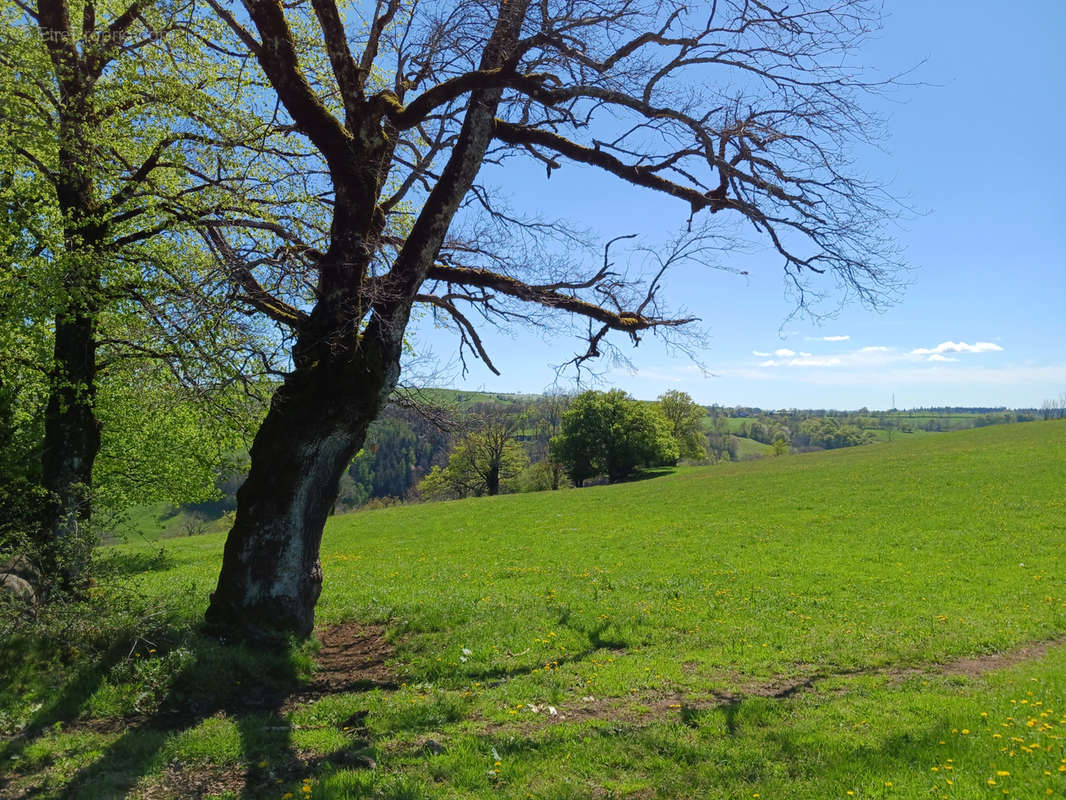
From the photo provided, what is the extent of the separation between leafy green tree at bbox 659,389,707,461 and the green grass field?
54240 mm

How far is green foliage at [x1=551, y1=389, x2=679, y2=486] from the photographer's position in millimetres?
58531

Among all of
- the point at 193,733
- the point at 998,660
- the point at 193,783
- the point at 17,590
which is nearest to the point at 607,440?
the point at 998,660

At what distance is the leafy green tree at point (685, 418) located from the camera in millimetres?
70688

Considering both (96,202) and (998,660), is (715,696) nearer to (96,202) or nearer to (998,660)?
(998,660)

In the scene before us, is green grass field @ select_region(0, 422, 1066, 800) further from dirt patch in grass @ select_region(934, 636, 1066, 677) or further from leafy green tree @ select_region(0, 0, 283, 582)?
leafy green tree @ select_region(0, 0, 283, 582)

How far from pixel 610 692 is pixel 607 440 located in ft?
169

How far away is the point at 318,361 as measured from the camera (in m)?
8.08

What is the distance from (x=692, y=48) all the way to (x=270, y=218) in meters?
6.23

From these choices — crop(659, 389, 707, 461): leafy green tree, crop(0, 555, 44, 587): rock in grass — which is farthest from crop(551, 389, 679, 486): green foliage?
crop(0, 555, 44, 587): rock in grass

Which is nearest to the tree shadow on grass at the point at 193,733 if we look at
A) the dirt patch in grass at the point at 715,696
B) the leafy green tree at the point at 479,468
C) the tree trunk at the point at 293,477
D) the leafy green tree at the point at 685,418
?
the tree trunk at the point at 293,477

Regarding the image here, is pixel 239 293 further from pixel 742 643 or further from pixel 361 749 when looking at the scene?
pixel 742 643

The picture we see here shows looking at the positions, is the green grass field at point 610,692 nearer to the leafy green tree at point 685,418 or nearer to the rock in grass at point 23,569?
the rock in grass at point 23,569

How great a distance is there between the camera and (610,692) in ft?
24.2

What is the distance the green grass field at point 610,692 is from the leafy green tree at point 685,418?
178 ft
